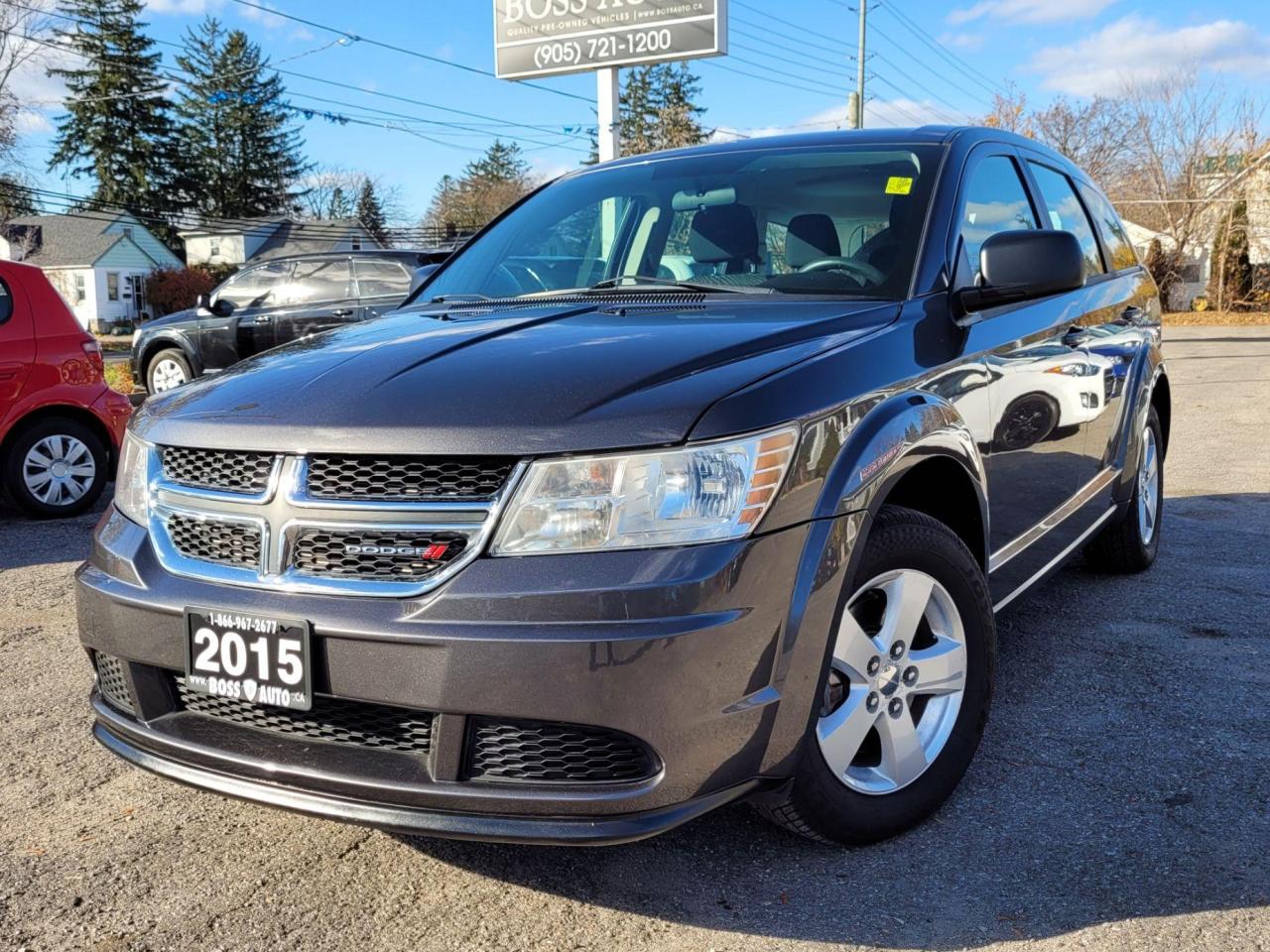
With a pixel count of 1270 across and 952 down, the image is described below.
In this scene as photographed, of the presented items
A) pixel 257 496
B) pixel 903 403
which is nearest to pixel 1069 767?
pixel 903 403

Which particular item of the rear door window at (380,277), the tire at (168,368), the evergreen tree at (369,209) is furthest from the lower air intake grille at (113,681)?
the evergreen tree at (369,209)

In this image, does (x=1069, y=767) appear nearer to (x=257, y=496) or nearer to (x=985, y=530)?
(x=985, y=530)

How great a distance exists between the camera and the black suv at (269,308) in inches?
496

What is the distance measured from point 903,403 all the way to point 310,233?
68494 mm

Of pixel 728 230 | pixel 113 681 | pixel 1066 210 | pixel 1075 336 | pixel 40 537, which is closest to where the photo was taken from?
pixel 113 681

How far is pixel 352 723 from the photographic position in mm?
2234

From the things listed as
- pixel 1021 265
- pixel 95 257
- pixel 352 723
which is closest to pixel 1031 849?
pixel 1021 265

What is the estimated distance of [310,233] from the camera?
66875 millimetres

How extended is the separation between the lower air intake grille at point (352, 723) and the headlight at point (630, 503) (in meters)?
0.39

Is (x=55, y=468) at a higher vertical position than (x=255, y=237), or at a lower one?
lower

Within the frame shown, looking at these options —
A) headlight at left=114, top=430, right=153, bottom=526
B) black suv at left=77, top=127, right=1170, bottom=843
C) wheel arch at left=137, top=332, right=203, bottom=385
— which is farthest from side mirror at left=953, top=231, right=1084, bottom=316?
wheel arch at left=137, top=332, right=203, bottom=385

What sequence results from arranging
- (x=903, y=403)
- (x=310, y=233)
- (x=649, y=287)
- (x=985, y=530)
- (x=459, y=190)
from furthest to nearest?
(x=459, y=190) < (x=310, y=233) < (x=649, y=287) < (x=985, y=530) < (x=903, y=403)

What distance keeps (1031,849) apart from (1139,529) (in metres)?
A: 2.68

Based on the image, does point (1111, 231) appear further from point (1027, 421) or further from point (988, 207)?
point (1027, 421)
